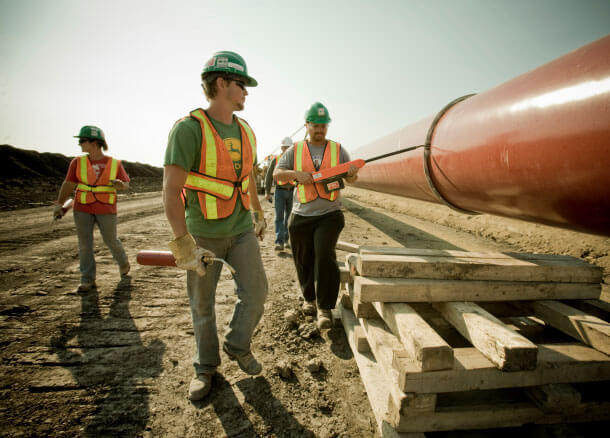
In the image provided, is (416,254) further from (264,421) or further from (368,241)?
(368,241)

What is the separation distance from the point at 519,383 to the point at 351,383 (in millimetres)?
1030

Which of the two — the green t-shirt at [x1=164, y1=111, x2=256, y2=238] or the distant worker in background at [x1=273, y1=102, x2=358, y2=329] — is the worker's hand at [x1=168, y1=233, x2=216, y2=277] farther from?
the distant worker in background at [x1=273, y1=102, x2=358, y2=329]

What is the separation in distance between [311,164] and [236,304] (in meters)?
1.47

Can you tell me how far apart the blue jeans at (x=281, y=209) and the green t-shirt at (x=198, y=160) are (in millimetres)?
2985

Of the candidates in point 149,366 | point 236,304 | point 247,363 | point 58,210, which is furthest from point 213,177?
point 58,210

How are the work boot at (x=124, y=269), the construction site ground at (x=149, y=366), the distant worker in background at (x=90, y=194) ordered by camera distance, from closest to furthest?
the construction site ground at (x=149, y=366), the distant worker in background at (x=90, y=194), the work boot at (x=124, y=269)

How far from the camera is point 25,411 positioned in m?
1.67

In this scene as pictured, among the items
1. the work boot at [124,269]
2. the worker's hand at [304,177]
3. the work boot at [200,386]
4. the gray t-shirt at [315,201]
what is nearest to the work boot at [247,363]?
the work boot at [200,386]

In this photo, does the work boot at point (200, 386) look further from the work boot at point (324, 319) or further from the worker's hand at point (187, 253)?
the work boot at point (324, 319)

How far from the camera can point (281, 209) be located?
201 inches

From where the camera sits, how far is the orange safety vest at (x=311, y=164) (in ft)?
8.49

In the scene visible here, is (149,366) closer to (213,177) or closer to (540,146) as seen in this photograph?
(213,177)

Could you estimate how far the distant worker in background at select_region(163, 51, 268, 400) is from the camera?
5.10ft

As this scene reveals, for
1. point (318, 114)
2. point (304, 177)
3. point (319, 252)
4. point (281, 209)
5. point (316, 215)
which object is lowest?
point (319, 252)
